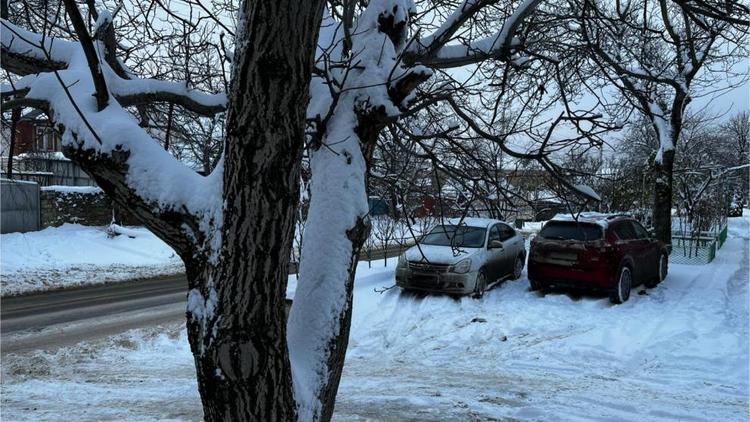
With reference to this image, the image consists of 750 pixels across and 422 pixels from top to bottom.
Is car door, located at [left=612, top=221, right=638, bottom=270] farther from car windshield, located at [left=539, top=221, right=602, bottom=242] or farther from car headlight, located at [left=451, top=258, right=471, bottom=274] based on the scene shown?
car headlight, located at [left=451, top=258, right=471, bottom=274]

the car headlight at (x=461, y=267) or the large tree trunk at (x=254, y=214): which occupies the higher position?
the large tree trunk at (x=254, y=214)

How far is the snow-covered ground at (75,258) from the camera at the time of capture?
14.4 m

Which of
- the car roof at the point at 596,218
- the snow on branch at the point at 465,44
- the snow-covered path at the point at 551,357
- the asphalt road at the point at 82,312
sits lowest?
the asphalt road at the point at 82,312

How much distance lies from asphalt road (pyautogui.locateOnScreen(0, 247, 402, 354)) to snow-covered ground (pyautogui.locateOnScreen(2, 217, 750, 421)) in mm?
766

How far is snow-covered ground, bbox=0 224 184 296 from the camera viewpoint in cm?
1443

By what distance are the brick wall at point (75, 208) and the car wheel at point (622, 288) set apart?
16.6 m

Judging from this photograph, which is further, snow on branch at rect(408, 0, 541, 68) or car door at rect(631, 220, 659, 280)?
car door at rect(631, 220, 659, 280)

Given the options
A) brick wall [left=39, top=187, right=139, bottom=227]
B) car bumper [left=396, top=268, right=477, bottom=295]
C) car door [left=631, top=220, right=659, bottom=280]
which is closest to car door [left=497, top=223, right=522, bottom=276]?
car bumper [left=396, top=268, right=477, bottom=295]

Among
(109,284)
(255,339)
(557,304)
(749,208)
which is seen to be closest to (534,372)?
(557,304)

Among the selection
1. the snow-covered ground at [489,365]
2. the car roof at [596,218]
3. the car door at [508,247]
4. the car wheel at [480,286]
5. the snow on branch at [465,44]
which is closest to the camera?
the snow on branch at [465,44]

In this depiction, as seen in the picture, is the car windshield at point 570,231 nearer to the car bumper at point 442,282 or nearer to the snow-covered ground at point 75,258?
the car bumper at point 442,282

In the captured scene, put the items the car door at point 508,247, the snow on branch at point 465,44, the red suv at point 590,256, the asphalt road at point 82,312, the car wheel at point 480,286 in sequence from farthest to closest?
the car door at point 508,247, the car wheel at point 480,286, the red suv at point 590,256, the asphalt road at point 82,312, the snow on branch at point 465,44

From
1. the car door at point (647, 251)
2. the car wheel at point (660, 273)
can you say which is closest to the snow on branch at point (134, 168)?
the car door at point (647, 251)

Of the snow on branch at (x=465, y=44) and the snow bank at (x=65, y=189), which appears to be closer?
the snow on branch at (x=465, y=44)
